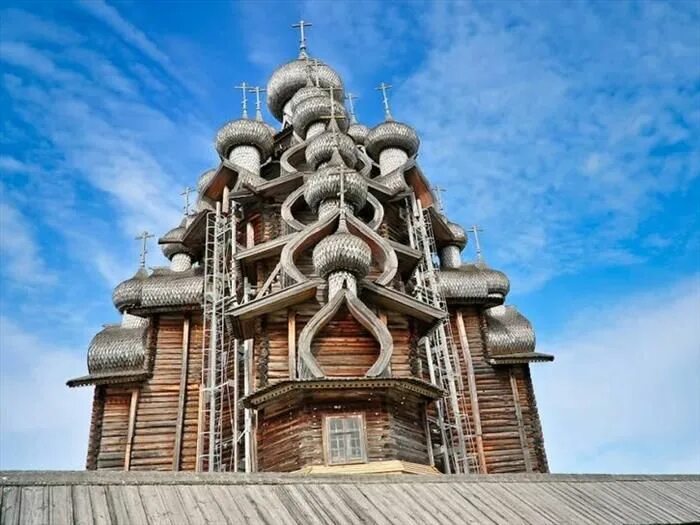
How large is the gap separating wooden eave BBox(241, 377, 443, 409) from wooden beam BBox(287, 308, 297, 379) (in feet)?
2.48

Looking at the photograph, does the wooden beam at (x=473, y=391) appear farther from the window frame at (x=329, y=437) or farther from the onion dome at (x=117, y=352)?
the onion dome at (x=117, y=352)

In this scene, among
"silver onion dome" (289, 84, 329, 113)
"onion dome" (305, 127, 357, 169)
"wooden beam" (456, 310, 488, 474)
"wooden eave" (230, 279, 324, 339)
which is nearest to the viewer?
"wooden eave" (230, 279, 324, 339)

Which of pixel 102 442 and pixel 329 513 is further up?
pixel 102 442

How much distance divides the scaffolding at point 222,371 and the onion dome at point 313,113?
3091 mm

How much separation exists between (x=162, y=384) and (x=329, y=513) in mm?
10366

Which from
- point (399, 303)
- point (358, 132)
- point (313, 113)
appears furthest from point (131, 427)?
point (358, 132)

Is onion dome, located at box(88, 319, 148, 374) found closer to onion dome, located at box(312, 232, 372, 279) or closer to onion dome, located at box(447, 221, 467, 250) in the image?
onion dome, located at box(312, 232, 372, 279)

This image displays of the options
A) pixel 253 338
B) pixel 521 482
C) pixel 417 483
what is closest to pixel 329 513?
pixel 417 483

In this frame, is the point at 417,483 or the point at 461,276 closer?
the point at 417,483

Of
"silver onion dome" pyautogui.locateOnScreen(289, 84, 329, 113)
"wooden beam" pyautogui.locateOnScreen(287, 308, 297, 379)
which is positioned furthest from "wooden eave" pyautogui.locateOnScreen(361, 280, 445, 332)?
"silver onion dome" pyautogui.locateOnScreen(289, 84, 329, 113)

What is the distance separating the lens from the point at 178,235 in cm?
1828

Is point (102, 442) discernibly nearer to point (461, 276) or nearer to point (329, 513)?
point (461, 276)

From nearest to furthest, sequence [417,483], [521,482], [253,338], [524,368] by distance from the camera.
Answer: [417,483]
[521,482]
[253,338]
[524,368]

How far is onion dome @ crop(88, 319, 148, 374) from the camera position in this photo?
47.9 ft
